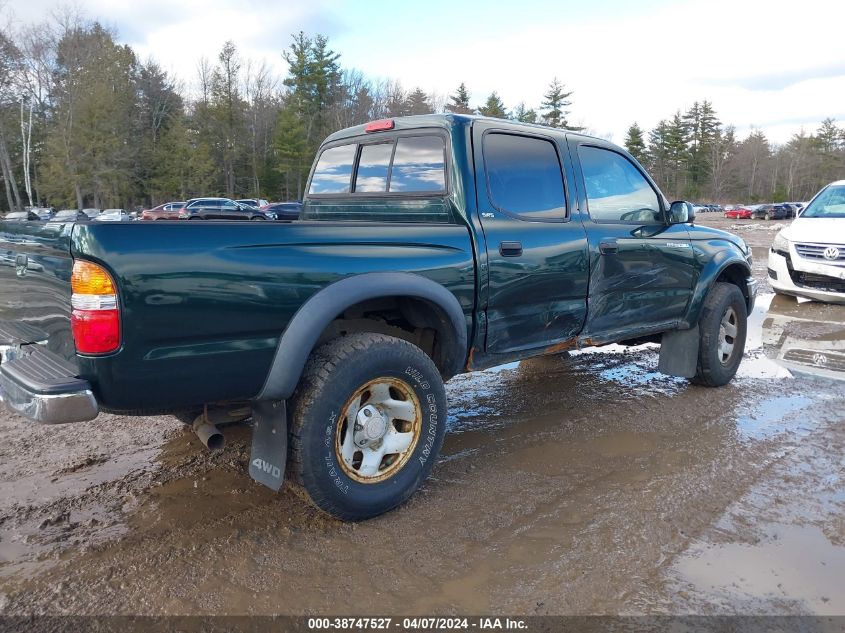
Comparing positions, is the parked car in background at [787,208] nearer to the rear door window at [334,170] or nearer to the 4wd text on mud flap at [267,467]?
the rear door window at [334,170]

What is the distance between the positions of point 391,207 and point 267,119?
190 feet

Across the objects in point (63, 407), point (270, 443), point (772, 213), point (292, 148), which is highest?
point (292, 148)

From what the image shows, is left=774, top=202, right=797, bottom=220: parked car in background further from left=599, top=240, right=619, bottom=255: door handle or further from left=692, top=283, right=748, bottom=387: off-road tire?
left=599, top=240, right=619, bottom=255: door handle

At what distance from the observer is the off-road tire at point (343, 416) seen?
2746mm

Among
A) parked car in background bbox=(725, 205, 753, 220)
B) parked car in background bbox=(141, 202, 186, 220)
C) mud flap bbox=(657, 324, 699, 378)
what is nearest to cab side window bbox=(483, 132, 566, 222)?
mud flap bbox=(657, 324, 699, 378)

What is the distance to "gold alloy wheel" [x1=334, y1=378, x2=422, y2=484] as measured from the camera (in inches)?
115

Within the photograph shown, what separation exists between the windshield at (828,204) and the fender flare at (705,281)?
5.63m

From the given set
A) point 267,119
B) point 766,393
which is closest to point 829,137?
point 267,119

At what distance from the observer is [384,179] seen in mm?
3938

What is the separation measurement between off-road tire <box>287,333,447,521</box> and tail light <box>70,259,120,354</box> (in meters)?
0.83

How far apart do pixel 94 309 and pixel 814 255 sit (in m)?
9.28

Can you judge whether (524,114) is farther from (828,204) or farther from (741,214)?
(828,204)

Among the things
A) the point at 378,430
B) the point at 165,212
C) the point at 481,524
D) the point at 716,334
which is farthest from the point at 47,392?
the point at 165,212

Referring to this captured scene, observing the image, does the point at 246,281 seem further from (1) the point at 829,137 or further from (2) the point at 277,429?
(1) the point at 829,137
